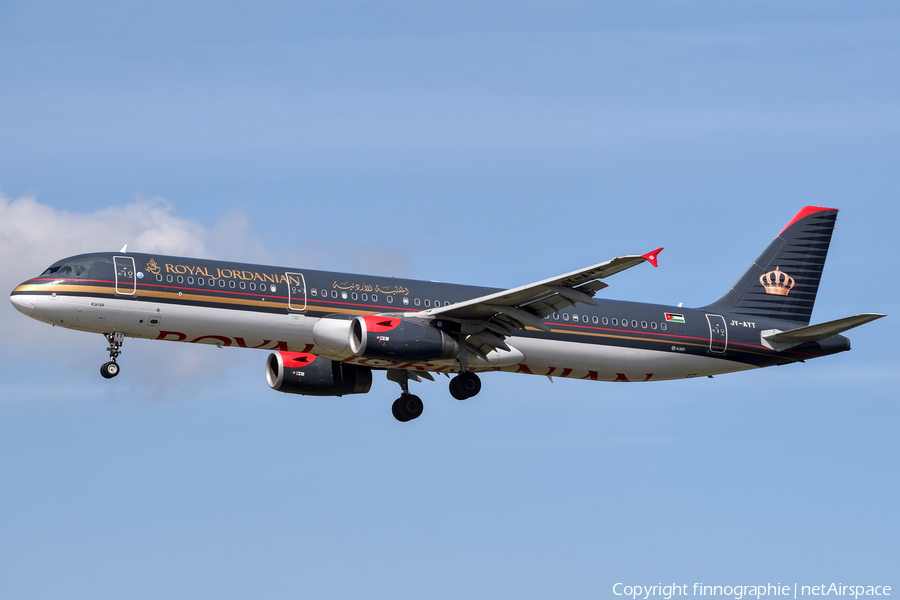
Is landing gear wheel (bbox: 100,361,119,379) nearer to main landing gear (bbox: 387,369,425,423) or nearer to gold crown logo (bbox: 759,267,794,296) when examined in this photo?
main landing gear (bbox: 387,369,425,423)

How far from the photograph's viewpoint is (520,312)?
37.9 meters

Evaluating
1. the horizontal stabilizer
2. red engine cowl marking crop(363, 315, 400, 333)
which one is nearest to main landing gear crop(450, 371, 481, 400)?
red engine cowl marking crop(363, 315, 400, 333)

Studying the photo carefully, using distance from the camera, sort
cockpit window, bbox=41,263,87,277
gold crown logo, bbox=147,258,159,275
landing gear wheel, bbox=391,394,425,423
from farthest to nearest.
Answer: landing gear wheel, bbox=391,394,425,423, gold crown logo, bbox=147,258,159,275, cockpit window, bbox=41,263,87,277

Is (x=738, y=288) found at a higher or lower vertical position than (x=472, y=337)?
higher

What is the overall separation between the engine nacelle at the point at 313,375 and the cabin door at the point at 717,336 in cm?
1287

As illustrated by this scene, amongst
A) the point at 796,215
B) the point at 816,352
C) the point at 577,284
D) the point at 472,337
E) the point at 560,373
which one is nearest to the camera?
the point at 577,284

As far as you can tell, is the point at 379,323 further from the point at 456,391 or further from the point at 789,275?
the point at 789,275

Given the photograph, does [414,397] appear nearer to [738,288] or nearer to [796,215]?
[738,288]

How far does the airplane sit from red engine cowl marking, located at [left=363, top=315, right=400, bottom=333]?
0.14 ft

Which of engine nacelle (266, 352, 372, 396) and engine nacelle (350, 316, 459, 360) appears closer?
engine nacelle (350, 316, 459, 360)

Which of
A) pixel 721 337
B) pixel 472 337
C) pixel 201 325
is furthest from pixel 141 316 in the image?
pixel 721 337

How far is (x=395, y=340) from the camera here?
1468 inches

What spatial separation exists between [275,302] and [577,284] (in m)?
9.69

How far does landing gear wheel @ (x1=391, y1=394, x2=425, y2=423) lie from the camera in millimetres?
43406
